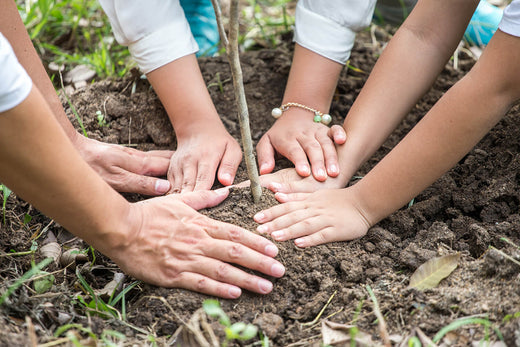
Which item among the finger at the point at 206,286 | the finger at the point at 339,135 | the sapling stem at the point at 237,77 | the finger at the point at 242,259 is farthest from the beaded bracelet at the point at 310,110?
the finger at the point at 206,286

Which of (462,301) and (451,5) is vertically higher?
(451,5)

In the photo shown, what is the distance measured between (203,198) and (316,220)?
0.38 metres

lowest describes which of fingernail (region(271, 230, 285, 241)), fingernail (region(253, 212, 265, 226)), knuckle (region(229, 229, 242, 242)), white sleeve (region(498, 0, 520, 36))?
fingernail (region(271, 230, 285, 241))

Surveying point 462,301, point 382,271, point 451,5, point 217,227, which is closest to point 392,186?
point 382,271

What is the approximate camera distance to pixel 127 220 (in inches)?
56.2

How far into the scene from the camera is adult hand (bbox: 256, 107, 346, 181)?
1.87 metres

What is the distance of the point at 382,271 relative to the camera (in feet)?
5.07

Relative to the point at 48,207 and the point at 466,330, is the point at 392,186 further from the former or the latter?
the point at 48,207

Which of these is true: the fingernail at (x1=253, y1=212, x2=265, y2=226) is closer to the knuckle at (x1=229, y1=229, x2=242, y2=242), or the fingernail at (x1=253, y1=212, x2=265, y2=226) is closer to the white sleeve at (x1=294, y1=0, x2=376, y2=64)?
the knuckle at (x1=229, y1=229, x2=242, y2=242)

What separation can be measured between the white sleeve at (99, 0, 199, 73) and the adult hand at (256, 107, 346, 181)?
0.51 metres

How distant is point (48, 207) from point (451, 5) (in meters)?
1.48

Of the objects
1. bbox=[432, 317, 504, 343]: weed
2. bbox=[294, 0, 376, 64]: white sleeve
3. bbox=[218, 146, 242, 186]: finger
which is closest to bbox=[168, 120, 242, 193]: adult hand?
bbox=[218, 146, 242, 186]: finger

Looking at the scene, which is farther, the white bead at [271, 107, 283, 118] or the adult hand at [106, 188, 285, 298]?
the white bead at [271, 107, 283, 118]

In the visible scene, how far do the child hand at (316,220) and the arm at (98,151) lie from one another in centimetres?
46
